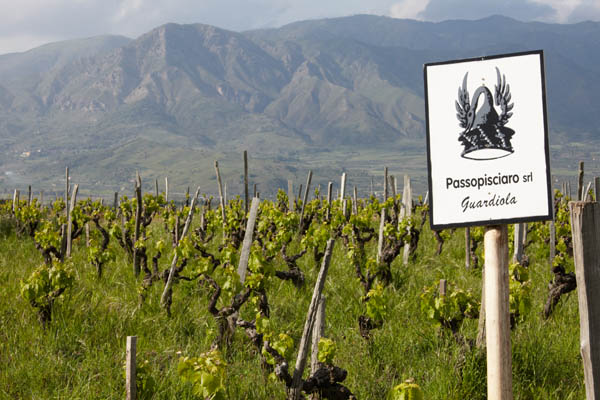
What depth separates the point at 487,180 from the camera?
253cm

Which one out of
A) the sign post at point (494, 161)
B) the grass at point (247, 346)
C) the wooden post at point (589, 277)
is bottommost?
the grass at point (247, 346)

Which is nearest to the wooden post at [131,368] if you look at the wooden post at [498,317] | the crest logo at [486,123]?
the wooden post at [498,317]

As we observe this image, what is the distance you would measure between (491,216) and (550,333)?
2998 mm

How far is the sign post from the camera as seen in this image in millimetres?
2498

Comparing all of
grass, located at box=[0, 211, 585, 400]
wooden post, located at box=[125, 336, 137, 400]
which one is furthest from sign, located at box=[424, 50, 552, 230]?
wooden post, located at box=[125, 336, 137, 400]

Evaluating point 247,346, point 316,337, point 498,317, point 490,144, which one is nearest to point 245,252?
point 247,346

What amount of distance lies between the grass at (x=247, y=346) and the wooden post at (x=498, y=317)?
122cm

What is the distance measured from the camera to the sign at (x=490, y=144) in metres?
2.50

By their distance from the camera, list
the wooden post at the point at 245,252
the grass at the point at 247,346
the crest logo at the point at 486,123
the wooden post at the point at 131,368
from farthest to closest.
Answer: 1. the wooden post at the point at 245,252
2. the grass at the point at 247,346
3. the wooden post at the point at 131,368
4. the crest logo at the point at 486,123

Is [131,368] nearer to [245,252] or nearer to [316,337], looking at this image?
[316,337]

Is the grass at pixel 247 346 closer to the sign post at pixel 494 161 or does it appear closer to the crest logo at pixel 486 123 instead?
the sign post at pixel 494 161

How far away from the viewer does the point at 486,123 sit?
8.38 ft

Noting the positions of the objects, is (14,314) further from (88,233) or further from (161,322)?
(88,233)

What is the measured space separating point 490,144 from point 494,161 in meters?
0.09
